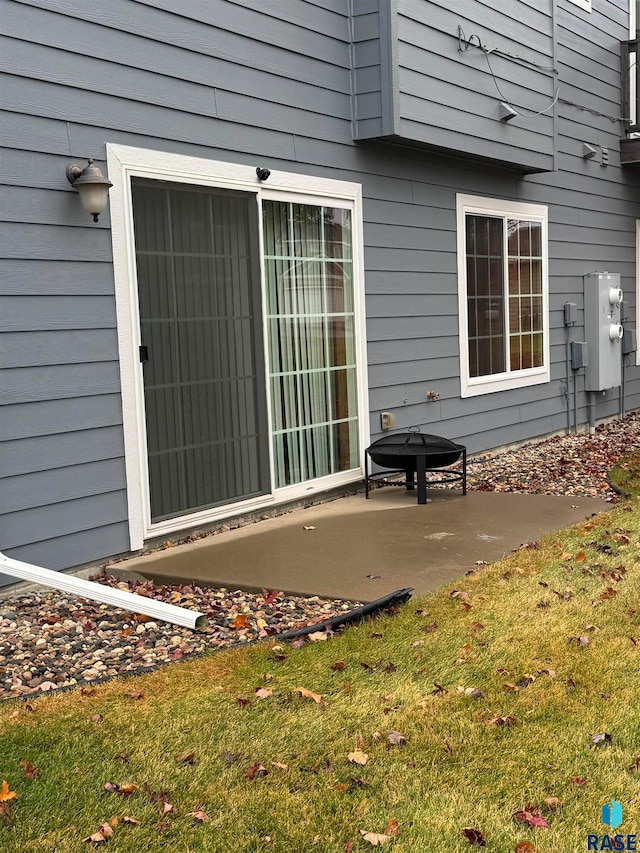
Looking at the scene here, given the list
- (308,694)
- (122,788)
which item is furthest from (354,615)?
(122,788)

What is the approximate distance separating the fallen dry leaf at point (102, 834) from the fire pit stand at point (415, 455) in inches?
175

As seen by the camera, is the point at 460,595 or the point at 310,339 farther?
the point at 310,339

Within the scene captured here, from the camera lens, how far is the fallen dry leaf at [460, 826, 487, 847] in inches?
99.2

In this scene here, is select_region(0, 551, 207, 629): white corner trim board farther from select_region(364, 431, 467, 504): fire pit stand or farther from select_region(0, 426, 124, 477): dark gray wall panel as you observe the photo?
select_region(364, 431, 467, 504): fire pit stand

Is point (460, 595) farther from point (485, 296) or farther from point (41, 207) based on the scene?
point (485, 296)

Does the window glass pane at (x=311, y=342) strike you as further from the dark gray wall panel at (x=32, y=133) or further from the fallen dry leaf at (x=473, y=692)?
the fallen dry leaf at (x=473, y=692)

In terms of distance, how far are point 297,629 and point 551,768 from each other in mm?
1464

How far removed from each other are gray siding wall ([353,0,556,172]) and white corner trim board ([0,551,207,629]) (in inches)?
169

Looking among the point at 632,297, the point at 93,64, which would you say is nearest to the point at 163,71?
the point at 93,64

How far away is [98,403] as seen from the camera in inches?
207

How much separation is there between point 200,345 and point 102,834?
378 centimetres

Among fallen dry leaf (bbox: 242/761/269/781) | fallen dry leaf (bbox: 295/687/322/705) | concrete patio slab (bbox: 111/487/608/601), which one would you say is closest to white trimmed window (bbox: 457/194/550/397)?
concrete patio slab (bbox: 111/487/608/601)

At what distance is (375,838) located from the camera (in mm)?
2545

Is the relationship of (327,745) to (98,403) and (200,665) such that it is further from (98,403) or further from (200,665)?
(98,403)
